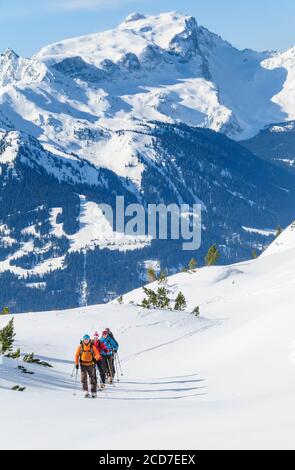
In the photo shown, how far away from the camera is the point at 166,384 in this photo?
3619cm

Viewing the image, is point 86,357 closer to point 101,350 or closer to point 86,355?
point 86,355

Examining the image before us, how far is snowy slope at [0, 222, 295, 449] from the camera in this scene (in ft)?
65.1

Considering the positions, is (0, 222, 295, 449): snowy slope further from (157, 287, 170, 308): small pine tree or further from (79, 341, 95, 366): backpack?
(157, 287, 170, 308): small pine tree

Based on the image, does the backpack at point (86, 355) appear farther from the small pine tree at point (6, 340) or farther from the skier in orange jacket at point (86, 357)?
the small pine tree at point (6, 340)

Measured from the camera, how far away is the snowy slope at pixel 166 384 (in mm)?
19844

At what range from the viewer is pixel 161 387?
3528cm

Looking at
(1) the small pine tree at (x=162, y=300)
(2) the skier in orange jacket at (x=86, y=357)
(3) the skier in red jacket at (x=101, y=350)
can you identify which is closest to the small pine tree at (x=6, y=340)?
(3) the skier in red jacket at (x=101, y=350)

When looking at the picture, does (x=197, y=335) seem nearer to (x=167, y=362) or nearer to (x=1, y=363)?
(x=167, y=362)

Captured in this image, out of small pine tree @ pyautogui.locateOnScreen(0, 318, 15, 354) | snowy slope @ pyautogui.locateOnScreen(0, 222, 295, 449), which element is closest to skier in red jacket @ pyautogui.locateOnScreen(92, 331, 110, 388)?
snowy slope @ pyautogui.locateOnScreen(0, 222, 295, 449)
